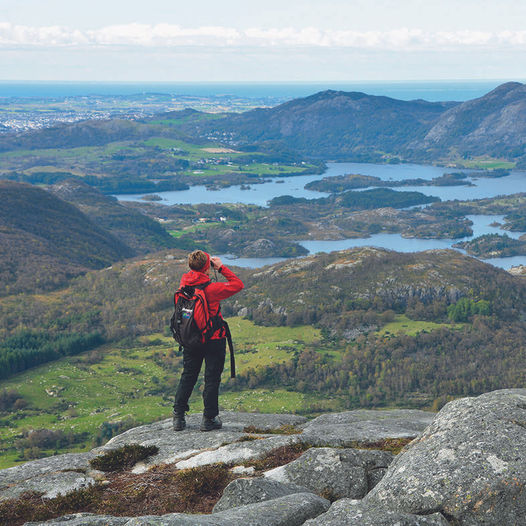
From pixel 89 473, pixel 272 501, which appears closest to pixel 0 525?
pixel 89 473

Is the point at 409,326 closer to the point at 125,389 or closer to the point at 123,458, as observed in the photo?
the point at 125,389

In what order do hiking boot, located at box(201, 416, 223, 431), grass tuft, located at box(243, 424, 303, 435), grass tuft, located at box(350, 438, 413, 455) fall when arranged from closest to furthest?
grass tuft, located at box(350, 438, 413, 455) → hiking boot, located at box(201, 416, 223, 431) → grass tuft, located at box(243, 424, 303, 435)

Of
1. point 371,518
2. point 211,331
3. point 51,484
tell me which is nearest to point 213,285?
point 211,331

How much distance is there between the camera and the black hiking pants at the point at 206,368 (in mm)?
16953

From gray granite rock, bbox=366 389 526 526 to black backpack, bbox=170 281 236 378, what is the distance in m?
6.62

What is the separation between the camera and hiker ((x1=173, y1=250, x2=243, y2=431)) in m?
16.3

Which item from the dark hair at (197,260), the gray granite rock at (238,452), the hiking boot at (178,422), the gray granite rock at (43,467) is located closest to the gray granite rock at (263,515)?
the gray granite rock at (238,452)

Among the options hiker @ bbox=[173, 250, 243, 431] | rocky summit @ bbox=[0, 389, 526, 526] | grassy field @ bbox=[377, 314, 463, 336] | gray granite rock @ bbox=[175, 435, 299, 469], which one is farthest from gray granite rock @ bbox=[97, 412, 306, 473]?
grassy field @ bbox=[377, 314, 463, 336]

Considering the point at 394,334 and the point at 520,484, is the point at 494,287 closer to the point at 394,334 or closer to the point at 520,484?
the point at 394,334

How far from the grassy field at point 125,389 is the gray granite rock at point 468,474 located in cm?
7059

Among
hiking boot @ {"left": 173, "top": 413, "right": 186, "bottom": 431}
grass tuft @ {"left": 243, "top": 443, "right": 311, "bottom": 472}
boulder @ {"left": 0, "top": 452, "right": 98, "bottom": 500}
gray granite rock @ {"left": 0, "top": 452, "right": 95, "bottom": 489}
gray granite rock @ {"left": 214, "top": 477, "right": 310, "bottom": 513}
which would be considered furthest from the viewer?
hiking boot @ {"left": 173, "top": 413, "right": 186, "bottom": 431}

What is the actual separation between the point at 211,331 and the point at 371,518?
318 inches

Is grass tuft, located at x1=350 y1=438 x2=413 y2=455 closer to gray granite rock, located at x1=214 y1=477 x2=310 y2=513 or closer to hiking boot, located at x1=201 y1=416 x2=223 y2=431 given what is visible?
gray granite rock, located at x1=214 y1=477 x2=310 y2=513

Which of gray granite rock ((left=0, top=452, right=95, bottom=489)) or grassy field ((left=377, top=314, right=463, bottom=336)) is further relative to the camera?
grassy field ((left=377, top=314, right=463, bottom=336))
